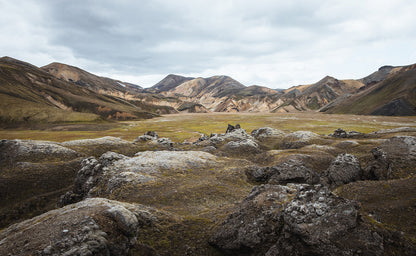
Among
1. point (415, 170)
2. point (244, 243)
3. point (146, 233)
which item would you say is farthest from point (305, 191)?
point (415, 170)

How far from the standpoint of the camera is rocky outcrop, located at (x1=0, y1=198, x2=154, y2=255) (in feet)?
32.6

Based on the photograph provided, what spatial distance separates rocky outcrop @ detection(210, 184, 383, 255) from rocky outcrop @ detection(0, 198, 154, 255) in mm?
5924

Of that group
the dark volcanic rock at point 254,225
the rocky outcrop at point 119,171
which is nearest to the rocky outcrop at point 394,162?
the dark volcanic rock at point 254,225

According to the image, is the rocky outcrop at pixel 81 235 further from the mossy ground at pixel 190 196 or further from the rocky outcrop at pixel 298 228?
the rocky outcrop at pixel 298 228

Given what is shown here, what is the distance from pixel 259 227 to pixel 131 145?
157 feet

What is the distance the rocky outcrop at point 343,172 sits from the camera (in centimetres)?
2503

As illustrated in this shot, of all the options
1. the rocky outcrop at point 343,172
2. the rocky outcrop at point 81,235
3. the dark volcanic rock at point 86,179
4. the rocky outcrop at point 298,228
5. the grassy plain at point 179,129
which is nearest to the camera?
the rocky outcrop at point 298,228

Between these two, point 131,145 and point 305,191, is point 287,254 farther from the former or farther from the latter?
point 131,145

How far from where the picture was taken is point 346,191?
62.0ft

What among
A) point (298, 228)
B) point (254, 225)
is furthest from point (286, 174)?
point (298, 228)

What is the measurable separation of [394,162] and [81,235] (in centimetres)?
3178

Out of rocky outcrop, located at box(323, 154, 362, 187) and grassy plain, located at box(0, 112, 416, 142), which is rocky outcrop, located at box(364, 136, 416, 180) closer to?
rocky outcrop, located at box(323, 154, 362, 187)

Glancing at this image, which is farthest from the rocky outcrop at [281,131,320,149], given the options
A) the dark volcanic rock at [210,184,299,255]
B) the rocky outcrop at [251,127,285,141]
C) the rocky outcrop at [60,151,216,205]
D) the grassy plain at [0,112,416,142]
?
the dark volcanic rock at [210,184,299,255]

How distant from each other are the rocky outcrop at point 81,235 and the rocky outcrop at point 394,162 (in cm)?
2724
